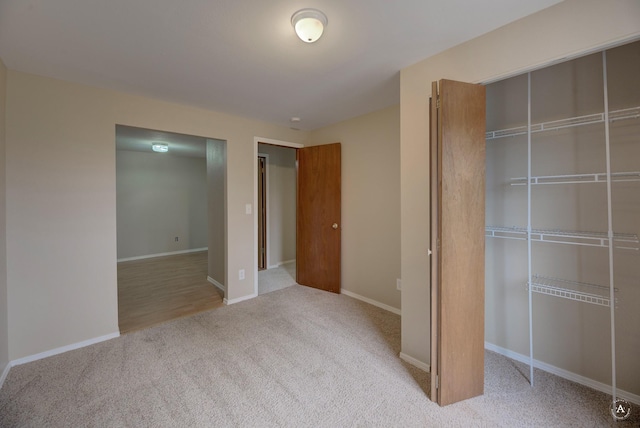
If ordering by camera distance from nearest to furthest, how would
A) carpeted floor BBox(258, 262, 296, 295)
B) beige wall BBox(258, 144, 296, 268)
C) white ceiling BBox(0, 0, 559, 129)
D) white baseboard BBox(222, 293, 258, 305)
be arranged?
1. white ceiling BBox(0, 0, 559, 129)
2. white baseboard BBox(222, 293, 258, 305)
3. carpeted floor BBox(258, 262, 296, 295)
4. beige wall BBox(258, 144, 296, 268)

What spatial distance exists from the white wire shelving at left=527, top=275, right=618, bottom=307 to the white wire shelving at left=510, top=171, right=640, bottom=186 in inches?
28.0

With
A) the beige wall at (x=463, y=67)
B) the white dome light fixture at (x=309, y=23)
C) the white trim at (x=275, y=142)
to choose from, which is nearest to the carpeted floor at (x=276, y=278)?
the white trim at (x=275, y=142)

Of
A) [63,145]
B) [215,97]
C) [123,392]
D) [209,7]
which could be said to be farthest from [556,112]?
[63,145]

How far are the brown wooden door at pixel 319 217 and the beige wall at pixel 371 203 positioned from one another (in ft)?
0.42

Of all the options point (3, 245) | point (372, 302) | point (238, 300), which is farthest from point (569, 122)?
point (3, 245)

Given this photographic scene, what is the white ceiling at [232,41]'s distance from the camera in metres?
1.47

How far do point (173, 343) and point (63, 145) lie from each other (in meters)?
2.04

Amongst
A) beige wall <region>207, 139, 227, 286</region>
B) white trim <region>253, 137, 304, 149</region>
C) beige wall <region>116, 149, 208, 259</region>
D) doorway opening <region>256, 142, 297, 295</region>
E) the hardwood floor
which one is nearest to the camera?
the hardwood floor

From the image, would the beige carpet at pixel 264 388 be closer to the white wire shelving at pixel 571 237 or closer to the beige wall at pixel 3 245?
the beige wall at pixel 3 245

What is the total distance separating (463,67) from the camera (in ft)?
5.99

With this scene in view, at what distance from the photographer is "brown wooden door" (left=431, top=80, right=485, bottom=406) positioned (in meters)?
1.64

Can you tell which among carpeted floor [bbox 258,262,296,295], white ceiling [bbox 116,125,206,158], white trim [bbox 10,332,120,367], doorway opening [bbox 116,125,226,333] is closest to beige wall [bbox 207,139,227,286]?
doorway opening [bbox 116,125,226,333]

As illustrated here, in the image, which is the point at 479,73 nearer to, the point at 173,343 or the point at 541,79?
the point at 541,79

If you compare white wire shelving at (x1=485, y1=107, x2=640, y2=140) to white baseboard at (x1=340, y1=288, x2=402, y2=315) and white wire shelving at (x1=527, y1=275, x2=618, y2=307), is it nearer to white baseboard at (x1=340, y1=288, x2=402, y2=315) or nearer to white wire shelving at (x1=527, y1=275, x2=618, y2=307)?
white wire shelving at (x1=527, y1=275, x2=618, y2=307)
